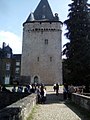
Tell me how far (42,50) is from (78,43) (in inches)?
1107

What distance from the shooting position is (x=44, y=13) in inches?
2211

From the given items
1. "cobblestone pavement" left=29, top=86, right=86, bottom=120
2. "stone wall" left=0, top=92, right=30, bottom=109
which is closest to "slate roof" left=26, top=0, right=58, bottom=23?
"stone wall" left=0, top=92, right=30, bottom=109

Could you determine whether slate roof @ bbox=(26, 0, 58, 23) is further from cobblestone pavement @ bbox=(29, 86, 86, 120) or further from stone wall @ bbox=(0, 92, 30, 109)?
cobblestone pavement @ bbox=(29, 86, 86, 120)

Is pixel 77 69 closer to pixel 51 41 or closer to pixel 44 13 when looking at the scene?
pixel 51 41

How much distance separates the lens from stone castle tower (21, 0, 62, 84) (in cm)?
5219

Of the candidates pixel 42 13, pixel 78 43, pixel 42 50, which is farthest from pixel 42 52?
pixel 78 43

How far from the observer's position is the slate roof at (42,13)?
55.5m

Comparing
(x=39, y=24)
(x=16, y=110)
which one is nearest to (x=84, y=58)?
(x=16, y=110)

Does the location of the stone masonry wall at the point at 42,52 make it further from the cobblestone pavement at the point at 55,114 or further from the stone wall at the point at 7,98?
the cobblestone pavement at the point at 55,114

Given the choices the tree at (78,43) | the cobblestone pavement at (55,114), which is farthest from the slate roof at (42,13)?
the cobblestone pavement at (55,114)

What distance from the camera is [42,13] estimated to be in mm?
56219

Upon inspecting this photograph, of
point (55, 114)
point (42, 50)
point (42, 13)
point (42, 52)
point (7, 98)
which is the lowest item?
point (55, 114)

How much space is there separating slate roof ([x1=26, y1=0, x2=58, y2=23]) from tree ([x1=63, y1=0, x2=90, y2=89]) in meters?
29.4

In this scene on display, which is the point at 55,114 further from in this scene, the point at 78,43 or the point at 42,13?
the point at 42,13
